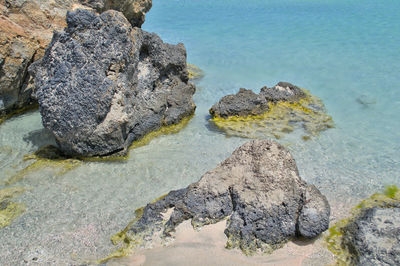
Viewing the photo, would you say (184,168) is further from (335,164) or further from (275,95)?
(275,95)

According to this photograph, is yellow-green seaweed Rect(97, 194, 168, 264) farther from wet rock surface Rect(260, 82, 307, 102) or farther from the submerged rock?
wet rock surface Rect(260, 82, 307, 102)

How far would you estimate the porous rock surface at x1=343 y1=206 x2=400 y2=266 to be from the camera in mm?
4161

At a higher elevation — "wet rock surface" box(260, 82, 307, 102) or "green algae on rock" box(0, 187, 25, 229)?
"wet rock surface" box(260, 82, 307, 102)

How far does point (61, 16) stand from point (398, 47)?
11.8m

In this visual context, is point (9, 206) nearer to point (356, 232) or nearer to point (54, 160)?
point (54, 160)

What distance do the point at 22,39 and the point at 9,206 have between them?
416 cm

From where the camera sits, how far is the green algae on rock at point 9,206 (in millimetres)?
5059

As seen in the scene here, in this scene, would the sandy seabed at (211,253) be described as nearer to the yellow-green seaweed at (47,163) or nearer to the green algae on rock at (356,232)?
the green algae on rock at (356,232)

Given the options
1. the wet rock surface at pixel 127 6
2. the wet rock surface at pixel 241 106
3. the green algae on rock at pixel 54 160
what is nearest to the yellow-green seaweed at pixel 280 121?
the wet rock surface at pixel 241 106

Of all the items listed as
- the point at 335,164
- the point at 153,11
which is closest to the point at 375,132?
the point at 335,164

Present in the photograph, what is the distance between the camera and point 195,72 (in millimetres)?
12117

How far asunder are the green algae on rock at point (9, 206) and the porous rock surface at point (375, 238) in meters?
4.36

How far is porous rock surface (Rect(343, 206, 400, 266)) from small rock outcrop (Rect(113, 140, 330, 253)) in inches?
15.4

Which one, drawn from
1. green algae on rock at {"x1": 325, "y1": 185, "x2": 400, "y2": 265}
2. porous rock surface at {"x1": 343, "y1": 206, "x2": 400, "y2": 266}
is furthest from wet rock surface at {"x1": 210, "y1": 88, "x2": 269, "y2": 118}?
porous rock surface at {"x1": 343, "y1": 206, "x2": 400, "y2": 266}
